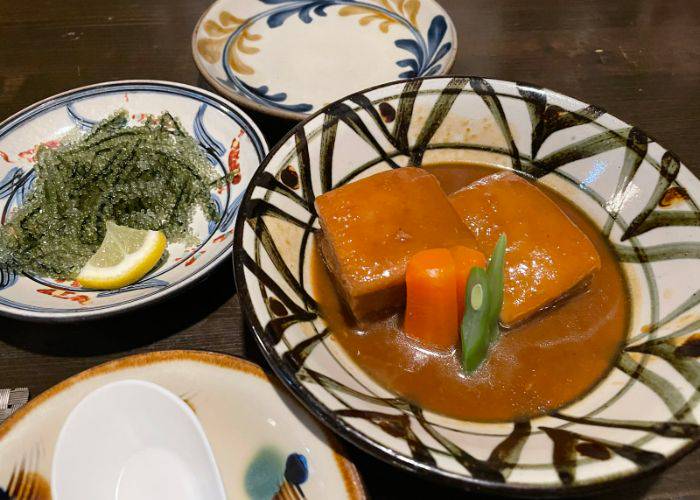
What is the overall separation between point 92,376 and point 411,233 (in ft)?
2.76

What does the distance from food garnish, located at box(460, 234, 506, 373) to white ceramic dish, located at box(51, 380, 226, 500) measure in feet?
2.05

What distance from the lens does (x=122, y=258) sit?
161 cm

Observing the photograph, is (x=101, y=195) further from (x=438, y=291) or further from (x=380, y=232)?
(x=438, y=291)

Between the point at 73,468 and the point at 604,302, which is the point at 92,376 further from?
the point at 604,302

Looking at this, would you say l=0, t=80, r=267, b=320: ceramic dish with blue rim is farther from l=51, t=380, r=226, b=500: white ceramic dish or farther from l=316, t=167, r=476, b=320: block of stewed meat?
l=316, t=167, r=476, b=320: block of stewed meat

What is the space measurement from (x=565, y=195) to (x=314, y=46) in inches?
56.7

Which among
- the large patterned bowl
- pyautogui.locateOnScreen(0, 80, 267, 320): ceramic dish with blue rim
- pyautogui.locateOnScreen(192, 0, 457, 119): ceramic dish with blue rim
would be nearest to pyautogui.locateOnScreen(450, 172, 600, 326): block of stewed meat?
the large patterned bowl

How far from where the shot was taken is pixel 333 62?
2.40 meters

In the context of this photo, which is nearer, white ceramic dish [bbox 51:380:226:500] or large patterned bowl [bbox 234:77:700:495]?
large patterned bowl [bbox 234:77:700:495]

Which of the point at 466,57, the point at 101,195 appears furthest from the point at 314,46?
the point at 101,195

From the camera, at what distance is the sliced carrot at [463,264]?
1.21 meters

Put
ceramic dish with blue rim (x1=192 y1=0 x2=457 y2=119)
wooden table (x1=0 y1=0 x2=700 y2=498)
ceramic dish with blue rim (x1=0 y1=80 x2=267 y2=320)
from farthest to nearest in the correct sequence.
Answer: ceramic dish with blue rim (x1=192 y1=0 x2=457 y2=119), wooden table (x1=0 y1=0 x2=700 y2=498), ceramic dish with blue rim (x1=0 y1=80 x2=267 y2=320)

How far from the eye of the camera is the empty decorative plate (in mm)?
1122

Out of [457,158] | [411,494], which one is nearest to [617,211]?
[457,158]
